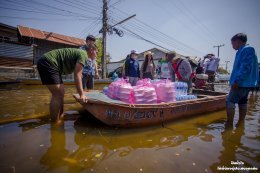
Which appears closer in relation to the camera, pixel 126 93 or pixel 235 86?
pixel 235 86

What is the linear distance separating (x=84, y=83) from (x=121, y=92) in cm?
215

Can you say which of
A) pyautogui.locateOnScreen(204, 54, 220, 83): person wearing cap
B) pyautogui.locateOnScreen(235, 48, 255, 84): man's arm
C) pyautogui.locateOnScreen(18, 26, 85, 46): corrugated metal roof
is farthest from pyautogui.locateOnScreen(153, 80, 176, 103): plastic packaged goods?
pyautogui.locateOnScreen(18, 26, 85, 46): corrugated metal roof

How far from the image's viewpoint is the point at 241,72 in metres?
3.48

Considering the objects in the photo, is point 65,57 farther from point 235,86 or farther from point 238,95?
point 238,95

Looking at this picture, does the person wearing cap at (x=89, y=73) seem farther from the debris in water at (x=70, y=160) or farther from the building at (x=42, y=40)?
the building at (x=42, y=40)

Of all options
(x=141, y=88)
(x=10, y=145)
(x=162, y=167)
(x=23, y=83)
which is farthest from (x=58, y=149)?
(x=23, y=83)

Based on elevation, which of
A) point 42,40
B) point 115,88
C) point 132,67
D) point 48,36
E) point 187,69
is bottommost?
point 115,88

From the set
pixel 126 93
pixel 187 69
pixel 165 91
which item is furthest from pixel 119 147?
pixel 187 69

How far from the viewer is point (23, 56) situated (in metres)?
13.3

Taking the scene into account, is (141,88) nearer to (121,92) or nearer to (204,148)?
(121,92)

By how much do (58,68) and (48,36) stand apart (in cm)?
1531

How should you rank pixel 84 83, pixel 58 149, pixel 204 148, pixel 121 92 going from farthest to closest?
pixel 84 83 → pixel 121 92 → pixel 204 148 → pixel 58 149

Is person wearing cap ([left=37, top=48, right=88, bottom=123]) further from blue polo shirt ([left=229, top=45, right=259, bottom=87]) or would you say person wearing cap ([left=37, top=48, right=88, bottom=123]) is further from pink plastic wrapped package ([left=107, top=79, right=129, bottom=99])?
blue polo shirt ([left=229, top=45, right=259, bottom=87])

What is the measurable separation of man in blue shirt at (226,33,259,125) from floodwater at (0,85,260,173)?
2.43 feet
